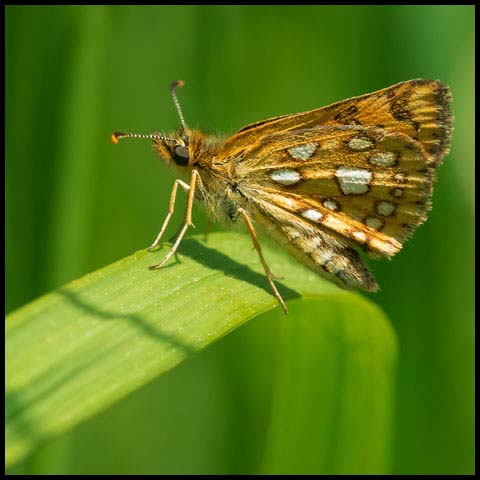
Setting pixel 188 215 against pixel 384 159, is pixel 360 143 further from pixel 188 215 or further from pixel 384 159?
pixel 188 215

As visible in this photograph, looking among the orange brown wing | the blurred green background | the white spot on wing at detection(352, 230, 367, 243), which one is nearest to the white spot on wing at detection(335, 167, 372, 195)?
the orange brown wing

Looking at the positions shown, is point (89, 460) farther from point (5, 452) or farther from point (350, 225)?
point (5, 452)

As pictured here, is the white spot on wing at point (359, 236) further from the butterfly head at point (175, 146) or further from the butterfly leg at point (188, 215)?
the butterfly head at point (175, 146)

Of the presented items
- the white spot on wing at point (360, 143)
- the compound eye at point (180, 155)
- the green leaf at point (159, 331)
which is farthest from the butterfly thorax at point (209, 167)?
the white spot on wing at point (360, 143)

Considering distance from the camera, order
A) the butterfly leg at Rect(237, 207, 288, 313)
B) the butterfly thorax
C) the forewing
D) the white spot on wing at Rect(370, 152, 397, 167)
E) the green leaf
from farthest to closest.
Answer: the butterfly thorax
the white spot on wing at Rect(370, 152, 397, 167)
the forewing
the butterfly leg at Rect(237, 207, 288, 313)
the green leaf

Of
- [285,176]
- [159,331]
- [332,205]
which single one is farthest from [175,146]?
[159,331]

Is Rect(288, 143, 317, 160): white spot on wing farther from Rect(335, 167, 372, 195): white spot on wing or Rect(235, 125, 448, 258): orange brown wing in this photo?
Rect(335, 167, 372, 195): white spot on wing

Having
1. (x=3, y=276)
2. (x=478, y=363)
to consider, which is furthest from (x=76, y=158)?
(x=478, y=363)
